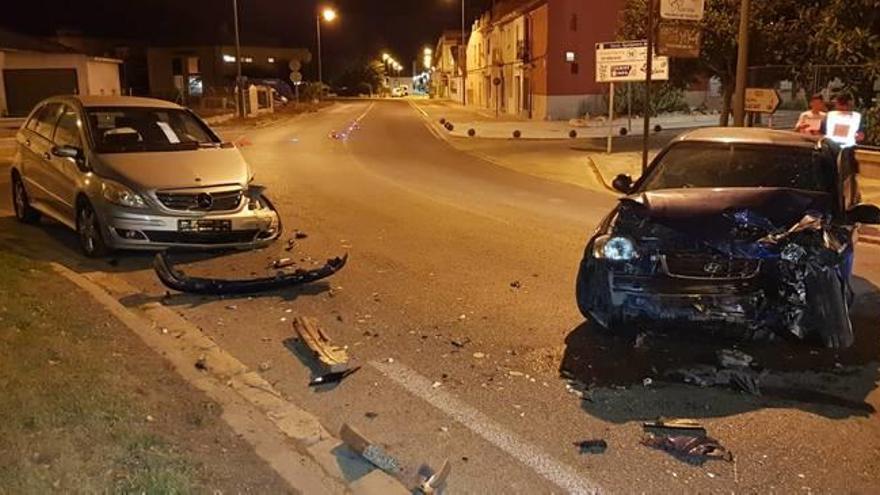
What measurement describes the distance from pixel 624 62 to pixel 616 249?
1531 centimetres

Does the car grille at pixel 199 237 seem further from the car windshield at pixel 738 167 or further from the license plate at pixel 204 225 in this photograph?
the car windshield at pixel 738 167

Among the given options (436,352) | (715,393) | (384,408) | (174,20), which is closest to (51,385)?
(384,408)

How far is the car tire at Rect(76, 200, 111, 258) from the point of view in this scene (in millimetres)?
8664

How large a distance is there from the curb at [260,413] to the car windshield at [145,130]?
112 inches

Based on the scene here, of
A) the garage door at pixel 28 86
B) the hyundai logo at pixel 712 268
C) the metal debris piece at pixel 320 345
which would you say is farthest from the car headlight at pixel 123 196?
the garage door at pixel 28 86

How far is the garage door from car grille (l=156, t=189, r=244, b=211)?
31.0m

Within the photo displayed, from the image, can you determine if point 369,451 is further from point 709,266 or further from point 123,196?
point 123,196

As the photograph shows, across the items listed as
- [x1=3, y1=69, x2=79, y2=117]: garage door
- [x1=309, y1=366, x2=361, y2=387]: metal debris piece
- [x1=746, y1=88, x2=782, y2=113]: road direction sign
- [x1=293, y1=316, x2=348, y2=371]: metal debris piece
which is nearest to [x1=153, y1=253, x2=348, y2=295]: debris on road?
[x1=293, y1=316, x2=348, y2=371]: metal debris piece

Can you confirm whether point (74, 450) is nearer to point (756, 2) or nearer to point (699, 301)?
point (699, 301)

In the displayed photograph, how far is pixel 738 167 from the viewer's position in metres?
7.00

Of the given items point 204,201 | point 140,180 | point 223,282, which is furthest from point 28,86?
point 223,282

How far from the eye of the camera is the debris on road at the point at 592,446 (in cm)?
444

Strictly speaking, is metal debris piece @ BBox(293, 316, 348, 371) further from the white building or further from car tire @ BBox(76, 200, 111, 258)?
the white building

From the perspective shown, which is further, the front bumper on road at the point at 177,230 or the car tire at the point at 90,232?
the car tire at the point at 90,232
